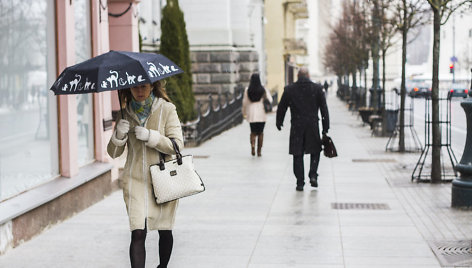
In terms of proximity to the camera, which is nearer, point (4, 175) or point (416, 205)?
point (4, 175)

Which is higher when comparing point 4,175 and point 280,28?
point 280,28

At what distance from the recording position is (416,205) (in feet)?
36.2

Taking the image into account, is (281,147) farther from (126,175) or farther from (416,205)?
(126,175)

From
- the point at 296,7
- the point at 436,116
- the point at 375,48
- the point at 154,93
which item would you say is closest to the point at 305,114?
the point at 436,116

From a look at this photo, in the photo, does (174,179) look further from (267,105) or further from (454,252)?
(267,105)

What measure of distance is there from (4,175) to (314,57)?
429ft

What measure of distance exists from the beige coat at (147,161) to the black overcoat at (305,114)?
6.23 meters

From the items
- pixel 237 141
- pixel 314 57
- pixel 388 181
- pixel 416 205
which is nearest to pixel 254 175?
pixel 388 181

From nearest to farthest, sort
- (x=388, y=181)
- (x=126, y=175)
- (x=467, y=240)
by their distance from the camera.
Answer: (x=126, y=175), (x=467, y=240), (x=388, y=181)

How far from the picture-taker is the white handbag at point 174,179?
20.2 ft

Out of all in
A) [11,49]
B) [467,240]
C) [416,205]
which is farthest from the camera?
[416,205]

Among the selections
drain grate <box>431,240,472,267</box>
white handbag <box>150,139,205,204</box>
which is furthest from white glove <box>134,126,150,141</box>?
drain grate <box>431,240,472,267</box>

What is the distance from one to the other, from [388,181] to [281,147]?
7296 millimetres

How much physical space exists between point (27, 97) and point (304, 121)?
445 cm
